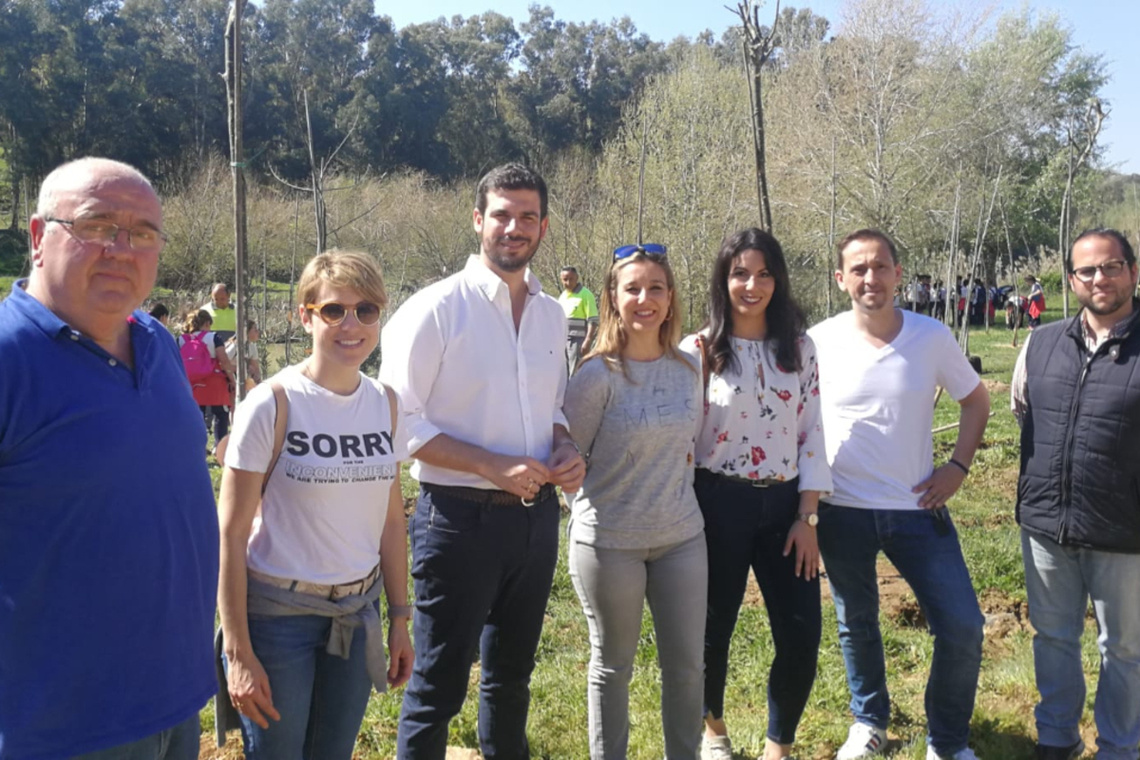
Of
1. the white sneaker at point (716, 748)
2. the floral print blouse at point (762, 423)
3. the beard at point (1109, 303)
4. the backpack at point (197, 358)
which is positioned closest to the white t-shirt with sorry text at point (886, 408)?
the floral print blouse at point (762, 423)

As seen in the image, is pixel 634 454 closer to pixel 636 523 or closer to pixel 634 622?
pixel 636 523

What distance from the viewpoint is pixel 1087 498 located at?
3264mm

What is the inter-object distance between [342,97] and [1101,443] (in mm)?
45560

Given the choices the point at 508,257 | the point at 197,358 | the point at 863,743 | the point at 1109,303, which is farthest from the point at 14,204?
the point at 1109,303

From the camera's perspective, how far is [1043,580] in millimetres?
3475

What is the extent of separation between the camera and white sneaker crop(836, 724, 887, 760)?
3.51 meters

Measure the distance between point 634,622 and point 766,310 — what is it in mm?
1230

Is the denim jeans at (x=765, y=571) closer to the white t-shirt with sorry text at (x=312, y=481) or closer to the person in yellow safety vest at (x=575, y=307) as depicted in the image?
the white t-shirt with sorry text at (x=312, y=481)

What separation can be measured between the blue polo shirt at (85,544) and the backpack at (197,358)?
816cm

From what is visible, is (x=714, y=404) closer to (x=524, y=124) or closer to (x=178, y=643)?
(x=178, y=643)

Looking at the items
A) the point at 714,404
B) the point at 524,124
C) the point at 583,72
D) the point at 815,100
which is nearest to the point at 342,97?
the point at 524,124

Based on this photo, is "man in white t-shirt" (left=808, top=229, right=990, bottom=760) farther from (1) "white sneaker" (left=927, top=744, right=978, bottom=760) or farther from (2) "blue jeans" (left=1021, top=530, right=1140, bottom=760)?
(2) "blue jeans" (left=1021, top=530, right=1140, bottom=760)

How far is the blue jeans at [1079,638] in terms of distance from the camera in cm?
328

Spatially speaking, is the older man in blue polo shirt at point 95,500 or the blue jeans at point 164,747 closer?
the older man in blue polo shirt at point 95,500
